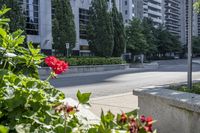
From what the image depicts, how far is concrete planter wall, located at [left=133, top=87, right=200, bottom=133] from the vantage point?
4867mm

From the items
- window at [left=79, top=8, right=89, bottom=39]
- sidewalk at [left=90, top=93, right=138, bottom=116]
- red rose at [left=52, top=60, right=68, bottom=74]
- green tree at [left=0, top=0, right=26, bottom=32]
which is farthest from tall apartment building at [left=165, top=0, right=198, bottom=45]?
red rose at [left=52, top=60, right=68, bottom=74]

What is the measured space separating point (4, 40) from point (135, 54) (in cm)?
5887

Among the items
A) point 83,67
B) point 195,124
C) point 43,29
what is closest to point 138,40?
point 43,29

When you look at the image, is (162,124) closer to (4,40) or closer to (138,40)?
(4,40)

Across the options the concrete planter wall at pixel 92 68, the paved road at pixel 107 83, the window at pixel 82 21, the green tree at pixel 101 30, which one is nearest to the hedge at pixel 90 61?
the concrete planter wall at pixel 92 68

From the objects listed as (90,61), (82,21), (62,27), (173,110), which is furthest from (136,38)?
(173,110)

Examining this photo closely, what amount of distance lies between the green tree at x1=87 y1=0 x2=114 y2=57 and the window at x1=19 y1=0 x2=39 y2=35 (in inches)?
289

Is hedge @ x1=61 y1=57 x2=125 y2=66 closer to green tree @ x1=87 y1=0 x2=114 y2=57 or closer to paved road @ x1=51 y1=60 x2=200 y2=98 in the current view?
green tree @ x1=87 y1=0 x2=114 y2=57

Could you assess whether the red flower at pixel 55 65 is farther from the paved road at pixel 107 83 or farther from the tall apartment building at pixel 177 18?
the tall apartment building at pixel 177 18

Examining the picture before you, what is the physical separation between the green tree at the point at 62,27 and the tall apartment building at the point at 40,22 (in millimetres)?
8081

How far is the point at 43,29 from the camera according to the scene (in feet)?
136

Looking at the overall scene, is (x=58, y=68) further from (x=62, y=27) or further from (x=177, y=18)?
(x=177, y=18)

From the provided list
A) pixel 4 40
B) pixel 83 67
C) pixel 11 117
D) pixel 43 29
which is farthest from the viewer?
pixel 43 29

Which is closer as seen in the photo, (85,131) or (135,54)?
(85,131)
